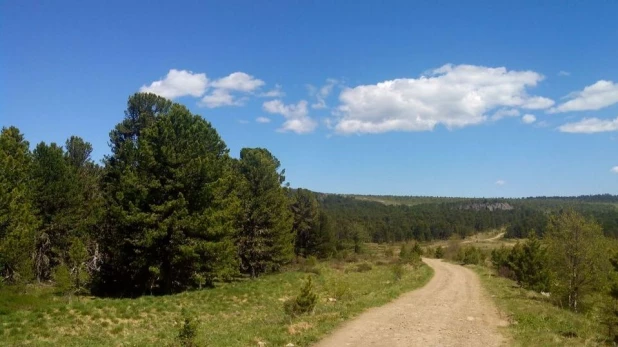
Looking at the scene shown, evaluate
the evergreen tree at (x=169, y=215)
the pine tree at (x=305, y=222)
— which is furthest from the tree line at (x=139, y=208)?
the pine tree at (x=305, y=222)

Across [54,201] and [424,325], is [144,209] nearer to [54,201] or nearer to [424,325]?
[54,201]

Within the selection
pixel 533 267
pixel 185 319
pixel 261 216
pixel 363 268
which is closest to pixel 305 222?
pixel 363 268

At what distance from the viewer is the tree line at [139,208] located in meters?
27.2

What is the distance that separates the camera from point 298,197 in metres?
61.2

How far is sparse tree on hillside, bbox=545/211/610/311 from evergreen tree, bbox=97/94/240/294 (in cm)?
2126

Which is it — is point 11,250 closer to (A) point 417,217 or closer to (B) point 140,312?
(B) point 140,312

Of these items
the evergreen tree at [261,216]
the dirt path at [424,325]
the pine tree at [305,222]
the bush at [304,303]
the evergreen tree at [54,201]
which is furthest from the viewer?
the pine tree at [305,222]

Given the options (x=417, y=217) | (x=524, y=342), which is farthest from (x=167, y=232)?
(x=417, y=217)

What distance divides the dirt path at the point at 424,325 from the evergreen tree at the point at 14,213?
20.2 metres

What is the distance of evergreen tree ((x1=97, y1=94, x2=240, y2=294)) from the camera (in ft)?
90.7

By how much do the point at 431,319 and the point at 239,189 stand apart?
971 inches

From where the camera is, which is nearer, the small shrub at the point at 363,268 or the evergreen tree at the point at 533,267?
the evergreen tree at the point at 533,267

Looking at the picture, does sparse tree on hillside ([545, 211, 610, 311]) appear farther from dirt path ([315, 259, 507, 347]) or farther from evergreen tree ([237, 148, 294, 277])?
evergreen tree ([237, 148, 294, 277])

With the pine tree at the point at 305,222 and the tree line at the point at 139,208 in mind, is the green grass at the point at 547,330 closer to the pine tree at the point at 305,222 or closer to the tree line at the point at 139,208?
the tree line at the point at 139,208
